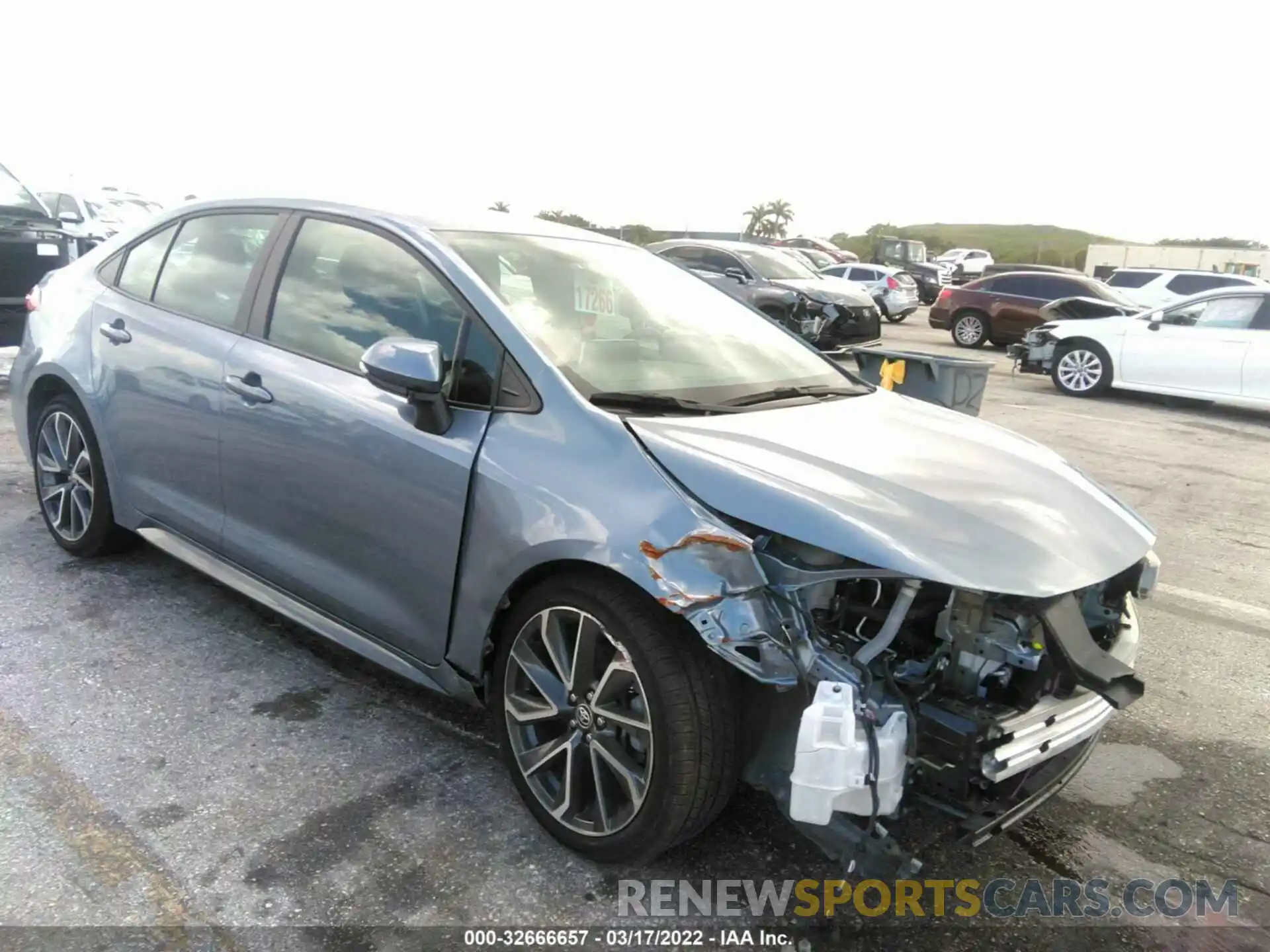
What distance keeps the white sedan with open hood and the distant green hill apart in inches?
1738

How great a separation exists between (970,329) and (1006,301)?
88cm

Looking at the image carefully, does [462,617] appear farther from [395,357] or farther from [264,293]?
[264,293]

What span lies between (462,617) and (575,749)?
0.49 m

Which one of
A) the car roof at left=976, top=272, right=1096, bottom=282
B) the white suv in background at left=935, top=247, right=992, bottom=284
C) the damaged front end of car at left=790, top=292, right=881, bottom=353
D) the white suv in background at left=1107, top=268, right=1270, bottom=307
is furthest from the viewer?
the white suv in background at left=935, top=247, right=992, bottom=284

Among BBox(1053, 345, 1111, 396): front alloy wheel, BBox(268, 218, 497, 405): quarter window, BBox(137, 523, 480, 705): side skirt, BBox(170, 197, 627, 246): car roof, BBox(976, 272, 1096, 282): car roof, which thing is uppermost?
BBox(976, 272, 1096, 282): car roof

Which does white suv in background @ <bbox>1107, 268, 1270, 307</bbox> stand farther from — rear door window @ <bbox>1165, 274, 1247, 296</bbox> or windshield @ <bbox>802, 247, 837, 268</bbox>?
windshield @ <bbox>802, 247, 837, 268</bbox>

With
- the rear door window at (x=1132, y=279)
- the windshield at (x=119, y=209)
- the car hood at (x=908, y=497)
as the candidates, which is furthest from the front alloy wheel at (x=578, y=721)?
the rear door window at (x=1132, y=279)

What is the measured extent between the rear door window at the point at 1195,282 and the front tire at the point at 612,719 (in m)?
21.0

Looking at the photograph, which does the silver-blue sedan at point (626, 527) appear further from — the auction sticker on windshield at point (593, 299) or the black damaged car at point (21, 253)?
the black damaged car at point (21, 253)

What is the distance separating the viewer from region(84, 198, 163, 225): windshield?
18156 mm

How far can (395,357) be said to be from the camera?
2.63m

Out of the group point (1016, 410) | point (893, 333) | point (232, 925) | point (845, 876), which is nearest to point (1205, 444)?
point (1016, 410)

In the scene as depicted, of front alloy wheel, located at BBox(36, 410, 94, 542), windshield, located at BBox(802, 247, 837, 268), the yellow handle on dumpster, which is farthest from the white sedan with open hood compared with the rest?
windshield, located at BBox(802, 247, 837, 268)

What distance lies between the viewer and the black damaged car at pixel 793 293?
42.8 feet
